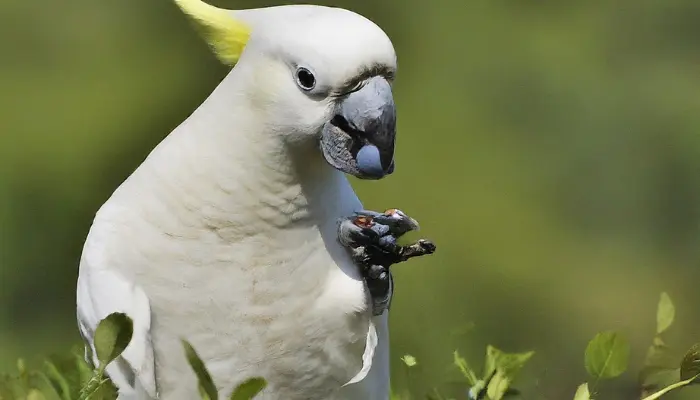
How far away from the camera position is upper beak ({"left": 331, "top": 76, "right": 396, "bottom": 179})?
30.2 inches

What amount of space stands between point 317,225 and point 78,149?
161 cm

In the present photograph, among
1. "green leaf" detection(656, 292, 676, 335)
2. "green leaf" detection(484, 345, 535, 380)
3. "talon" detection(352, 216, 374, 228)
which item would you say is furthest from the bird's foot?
"green leaf" detection(656, 292, 676, 335)

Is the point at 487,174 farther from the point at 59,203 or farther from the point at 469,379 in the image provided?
the point at 469,379

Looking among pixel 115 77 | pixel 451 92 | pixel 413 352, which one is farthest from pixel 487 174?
pixel 413 352

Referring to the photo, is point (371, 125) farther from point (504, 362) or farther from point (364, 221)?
point (504, 362)

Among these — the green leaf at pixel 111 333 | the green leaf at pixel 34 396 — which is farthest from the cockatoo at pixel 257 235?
the green leaf at pixel 111 333

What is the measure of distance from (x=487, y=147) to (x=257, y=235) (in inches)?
70.4

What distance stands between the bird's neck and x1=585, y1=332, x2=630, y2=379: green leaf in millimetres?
307

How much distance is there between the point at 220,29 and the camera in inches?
34.4

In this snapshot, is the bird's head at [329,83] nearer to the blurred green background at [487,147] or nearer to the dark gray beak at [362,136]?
the dark gray beak at [362,136]

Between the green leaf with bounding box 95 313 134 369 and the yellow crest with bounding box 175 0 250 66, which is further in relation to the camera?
the yellow crest with bounding box 175 0 250 66

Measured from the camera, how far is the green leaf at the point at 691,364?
676mm

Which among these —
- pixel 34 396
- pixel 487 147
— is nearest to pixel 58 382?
pixel 34 396

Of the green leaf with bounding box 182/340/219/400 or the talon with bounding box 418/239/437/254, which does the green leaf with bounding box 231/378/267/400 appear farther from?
the talon with bounding box 418/239/437/254
